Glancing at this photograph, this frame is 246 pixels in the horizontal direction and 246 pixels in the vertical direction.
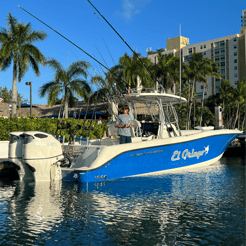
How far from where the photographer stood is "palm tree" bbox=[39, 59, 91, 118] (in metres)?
34.8

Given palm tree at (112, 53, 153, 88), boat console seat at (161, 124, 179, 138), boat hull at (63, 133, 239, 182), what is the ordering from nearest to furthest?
boat hull at (63, 133, 239, 182)
boat console seat at (161, 124, 179, 138)
palm tree at (112, 53, 153, 88)

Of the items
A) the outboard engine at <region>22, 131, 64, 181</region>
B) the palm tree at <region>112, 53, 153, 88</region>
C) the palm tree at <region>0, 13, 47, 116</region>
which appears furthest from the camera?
the palm tree at <region>112, 53, 153, 88</region>

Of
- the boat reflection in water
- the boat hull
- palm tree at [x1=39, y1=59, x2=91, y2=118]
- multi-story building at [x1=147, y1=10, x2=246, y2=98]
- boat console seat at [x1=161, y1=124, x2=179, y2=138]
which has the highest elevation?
multi-story building at [x1=147, y1=10, x2=246, y2=98]

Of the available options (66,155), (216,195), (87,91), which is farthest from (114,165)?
(87,91)

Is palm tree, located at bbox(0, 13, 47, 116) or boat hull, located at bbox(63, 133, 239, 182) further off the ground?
palm tree, located at bbox(0, 13, 47, 116)

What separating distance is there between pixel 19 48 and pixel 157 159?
22.7 meters

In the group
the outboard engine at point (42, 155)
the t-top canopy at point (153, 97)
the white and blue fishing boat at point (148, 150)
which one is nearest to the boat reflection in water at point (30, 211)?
the outboard engine at point (42, 155)

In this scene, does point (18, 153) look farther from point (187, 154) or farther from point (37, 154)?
point (187, 154)

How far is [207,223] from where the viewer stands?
6121 mm

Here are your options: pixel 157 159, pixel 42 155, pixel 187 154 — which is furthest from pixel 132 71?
pixel 42 155

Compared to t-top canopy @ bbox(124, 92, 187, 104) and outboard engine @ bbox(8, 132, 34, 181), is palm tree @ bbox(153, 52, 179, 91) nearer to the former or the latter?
t-top canopy @ bbox(124, 92, 187, 104)

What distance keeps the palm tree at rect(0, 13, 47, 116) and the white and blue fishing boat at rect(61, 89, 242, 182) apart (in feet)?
63.0

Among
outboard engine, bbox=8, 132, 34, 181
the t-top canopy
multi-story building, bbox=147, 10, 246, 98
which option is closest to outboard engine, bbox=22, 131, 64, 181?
outboard engine, bbox=8, 132, 34, 181

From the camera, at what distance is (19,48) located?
98.5 ft
